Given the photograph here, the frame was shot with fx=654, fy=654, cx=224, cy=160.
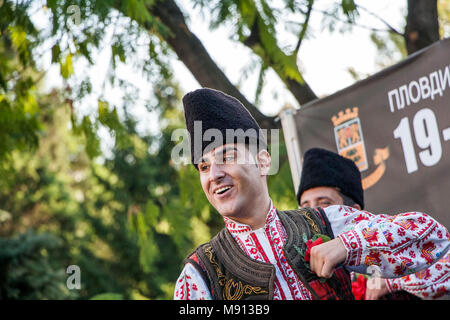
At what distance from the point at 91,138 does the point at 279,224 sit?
317 cm

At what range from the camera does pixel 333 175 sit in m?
3.62

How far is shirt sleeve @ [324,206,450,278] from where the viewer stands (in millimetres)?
1999

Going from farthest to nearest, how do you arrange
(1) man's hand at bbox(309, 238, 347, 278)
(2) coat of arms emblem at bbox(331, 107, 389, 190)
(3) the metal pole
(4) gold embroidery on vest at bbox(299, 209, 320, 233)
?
(3) the metal pole < (2) coat of arms emblem at bbox(331, 107, 389, 190) < (4) gold embroidery on vest at bbox(299, 209, 320, 233) < (1) man's hand at bbox(309, 238, 347, 278)

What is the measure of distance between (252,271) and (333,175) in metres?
1.67

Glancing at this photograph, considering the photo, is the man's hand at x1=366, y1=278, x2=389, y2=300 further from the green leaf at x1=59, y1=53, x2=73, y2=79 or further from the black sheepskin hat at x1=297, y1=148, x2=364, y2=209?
the green leaf at x1=59, y1=53, x2=73, y2=79

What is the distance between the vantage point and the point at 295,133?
4449 millimetres

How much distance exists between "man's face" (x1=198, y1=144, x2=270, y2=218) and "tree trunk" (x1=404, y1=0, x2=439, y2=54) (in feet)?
9.56

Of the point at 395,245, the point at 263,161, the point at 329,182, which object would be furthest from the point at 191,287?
the point at 329,182

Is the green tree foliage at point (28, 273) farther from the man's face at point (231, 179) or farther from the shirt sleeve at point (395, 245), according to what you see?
the shirt sleeve at point (395, 245)

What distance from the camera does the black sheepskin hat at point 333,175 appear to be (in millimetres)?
3607

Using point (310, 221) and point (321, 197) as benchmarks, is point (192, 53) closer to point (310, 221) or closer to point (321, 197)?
point (321, 197)

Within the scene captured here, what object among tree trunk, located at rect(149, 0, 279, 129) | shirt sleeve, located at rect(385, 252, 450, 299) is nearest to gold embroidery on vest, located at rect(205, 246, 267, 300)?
shirt sleeve, located at rect(385, 252, 450, 299)
